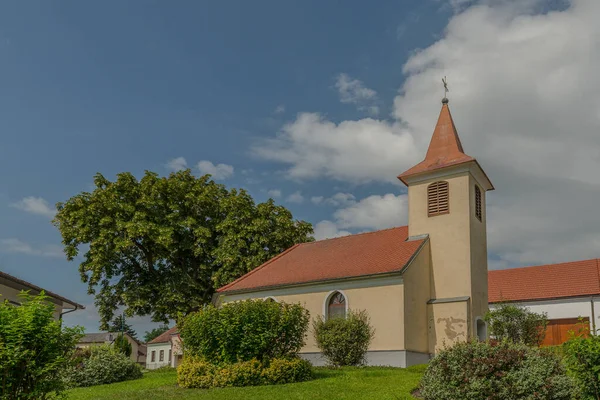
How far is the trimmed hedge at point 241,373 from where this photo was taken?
1684 centimetres

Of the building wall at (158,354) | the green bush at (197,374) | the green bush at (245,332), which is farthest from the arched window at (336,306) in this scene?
the building wall at (158,354)

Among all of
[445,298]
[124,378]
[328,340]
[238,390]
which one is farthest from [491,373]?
[124,378]

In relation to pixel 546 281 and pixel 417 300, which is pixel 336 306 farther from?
pixel 546 281

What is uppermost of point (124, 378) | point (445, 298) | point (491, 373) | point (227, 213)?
point (227, 213)

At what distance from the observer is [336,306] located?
84.4ft

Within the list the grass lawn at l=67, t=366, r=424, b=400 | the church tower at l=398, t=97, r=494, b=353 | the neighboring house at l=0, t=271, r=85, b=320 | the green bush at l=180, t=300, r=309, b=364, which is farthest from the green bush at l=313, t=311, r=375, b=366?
the neighboring house at l=0, t=271, r=85, b=320

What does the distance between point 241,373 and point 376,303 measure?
8986mm

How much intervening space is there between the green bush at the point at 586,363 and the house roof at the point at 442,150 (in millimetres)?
15765

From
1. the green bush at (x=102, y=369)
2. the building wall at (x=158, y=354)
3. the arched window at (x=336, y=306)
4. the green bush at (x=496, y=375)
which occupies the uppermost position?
the arched window at (x=336, y=306)

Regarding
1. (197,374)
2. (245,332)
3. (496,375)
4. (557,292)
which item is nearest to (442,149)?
(557,292)

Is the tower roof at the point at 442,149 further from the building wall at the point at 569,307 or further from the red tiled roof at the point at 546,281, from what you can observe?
the red tiled roof at the point at 546,281

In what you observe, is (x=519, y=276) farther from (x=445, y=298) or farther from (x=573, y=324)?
(x=445, y=298)

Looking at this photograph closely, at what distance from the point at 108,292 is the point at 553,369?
29.1 meters

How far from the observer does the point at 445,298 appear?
2512 centimetres
